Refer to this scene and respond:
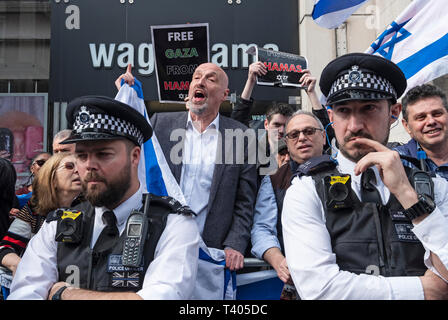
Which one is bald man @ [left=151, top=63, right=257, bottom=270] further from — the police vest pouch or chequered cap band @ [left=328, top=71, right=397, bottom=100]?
chequered cap band @ [left=328, top=71, right=397, bottom=100]

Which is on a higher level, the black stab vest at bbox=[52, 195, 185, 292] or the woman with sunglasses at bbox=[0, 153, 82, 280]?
the woman with sunglasses at bbox=[0, 153, 82, 280]

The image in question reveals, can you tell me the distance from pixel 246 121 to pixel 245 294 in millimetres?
1604

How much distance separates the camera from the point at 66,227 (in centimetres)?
230

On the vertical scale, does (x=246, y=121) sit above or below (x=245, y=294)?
above

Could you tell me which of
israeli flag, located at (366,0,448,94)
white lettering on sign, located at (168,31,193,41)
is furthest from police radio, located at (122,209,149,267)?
israeli flag, located at (366,0,448,94)

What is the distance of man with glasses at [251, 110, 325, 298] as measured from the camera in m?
2.71

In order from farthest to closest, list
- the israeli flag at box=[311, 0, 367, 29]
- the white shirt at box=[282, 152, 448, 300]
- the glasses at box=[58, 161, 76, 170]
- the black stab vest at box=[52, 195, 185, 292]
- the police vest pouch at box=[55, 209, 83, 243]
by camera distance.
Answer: the israeli flag at box=[311, 0, 367, 29]
the glasses at box=[58, 161, 76, 170]
the police vest pouch at box=[55, 209, 83, 243]
the black stab vest at box=[52, 195, 185, 292]
the white shirt at box=[282, 152, 448, 300]

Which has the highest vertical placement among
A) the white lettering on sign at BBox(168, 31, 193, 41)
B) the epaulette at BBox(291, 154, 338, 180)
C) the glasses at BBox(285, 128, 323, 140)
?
the white lettering on sign at BBox(168, 31, 193, 41)

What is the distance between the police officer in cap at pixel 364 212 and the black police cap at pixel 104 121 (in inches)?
38.3

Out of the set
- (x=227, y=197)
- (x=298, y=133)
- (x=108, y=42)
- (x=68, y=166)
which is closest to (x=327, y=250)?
(x=227, y=197)

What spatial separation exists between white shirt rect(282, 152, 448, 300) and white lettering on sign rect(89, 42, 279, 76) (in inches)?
265
